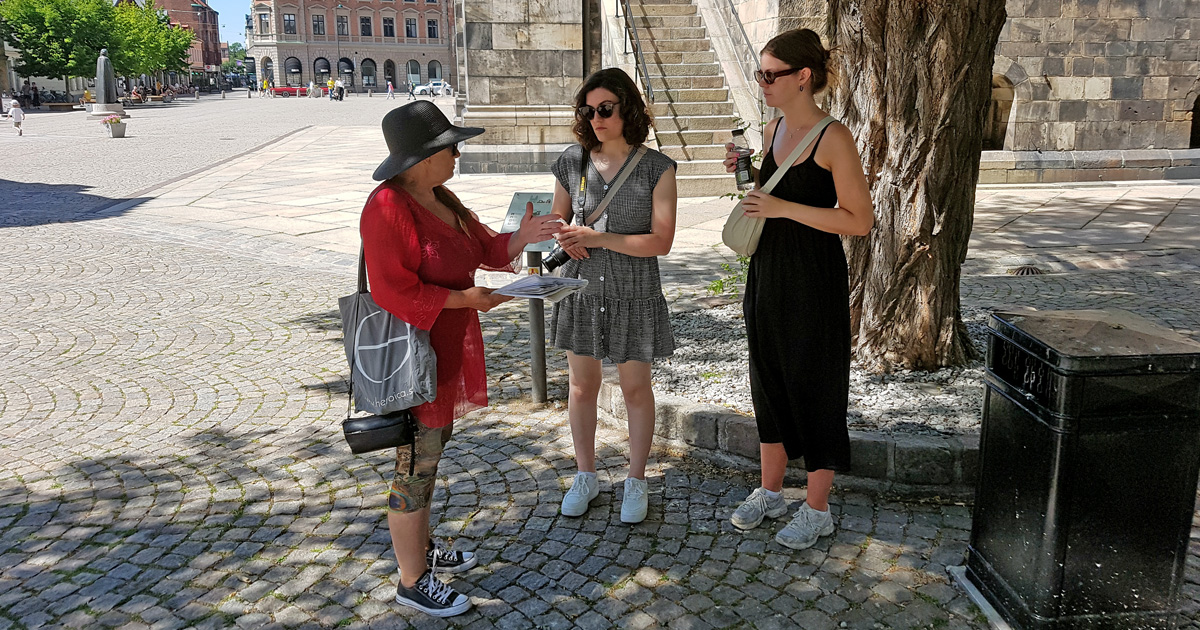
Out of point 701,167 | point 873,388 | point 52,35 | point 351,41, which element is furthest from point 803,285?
point 351,41

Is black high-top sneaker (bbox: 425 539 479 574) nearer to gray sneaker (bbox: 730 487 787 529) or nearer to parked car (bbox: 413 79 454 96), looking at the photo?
gray sneaker (bbox: 730 487 787 529)

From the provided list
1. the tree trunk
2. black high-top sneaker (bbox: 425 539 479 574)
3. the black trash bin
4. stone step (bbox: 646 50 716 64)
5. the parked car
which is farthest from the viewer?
the parked car

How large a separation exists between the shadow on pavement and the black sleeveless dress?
11.2 m

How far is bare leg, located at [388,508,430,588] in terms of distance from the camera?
9.97ft

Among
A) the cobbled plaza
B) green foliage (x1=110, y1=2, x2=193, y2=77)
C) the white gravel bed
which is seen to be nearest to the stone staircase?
the cobbled plaza

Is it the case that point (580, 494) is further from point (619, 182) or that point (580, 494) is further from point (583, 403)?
point (619, 182)

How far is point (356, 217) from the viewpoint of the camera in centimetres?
1193

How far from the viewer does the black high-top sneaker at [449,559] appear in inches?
132

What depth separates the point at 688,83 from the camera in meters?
15.2

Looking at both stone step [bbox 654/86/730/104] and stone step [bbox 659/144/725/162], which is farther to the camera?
stone step [bbox 654/86/730/104]

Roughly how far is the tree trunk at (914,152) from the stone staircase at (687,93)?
26.4 feet

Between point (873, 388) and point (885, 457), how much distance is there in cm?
81

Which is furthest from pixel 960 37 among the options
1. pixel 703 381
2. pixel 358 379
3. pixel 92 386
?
pixel 92 386

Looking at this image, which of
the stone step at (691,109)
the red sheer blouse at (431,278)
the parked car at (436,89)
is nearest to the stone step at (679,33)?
the stone step at (691,109)
